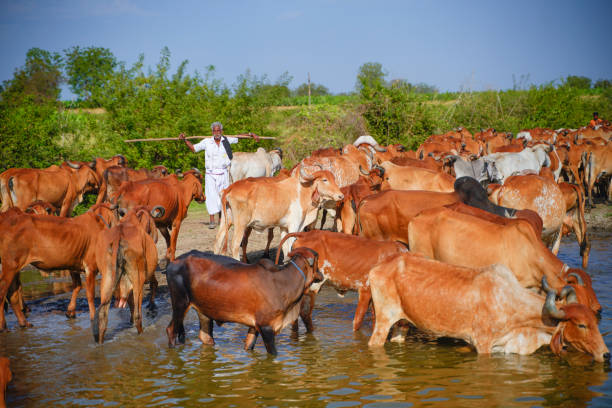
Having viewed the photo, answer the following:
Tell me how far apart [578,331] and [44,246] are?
23.8 ft

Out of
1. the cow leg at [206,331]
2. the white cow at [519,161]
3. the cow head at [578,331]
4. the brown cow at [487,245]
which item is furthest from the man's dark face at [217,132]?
the cow head at [578,331]

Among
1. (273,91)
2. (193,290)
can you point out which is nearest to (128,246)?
(193,290)

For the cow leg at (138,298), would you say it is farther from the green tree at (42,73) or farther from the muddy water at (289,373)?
the green tree at (42,73)

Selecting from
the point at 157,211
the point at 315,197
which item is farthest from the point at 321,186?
the point at 157,211

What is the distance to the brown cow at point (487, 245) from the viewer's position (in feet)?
26.3

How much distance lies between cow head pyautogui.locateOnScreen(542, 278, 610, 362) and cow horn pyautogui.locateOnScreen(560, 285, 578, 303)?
212mm

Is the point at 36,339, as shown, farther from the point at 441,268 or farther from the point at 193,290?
the point at 441,268

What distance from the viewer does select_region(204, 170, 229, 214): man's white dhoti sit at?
15.2 meters

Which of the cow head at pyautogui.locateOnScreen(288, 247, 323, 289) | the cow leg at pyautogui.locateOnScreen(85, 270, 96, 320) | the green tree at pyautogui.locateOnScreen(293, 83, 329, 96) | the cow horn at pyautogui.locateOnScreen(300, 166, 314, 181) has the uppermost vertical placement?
the green tree at pyautogui.locateOnScreen(293, 83, 329, 96)

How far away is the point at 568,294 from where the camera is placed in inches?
286

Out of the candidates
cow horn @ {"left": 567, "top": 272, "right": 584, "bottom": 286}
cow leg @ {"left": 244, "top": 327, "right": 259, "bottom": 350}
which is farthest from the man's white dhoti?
cow horn @ {"left": 567, "top": 272, "right": 584, "bottom": 286}

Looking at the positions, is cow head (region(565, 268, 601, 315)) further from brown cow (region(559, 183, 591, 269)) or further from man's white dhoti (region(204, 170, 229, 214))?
man's white dhoti (region(204, 170, 229, 214))

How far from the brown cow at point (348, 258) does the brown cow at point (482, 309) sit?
3.67 ft

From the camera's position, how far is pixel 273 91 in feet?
83.6
